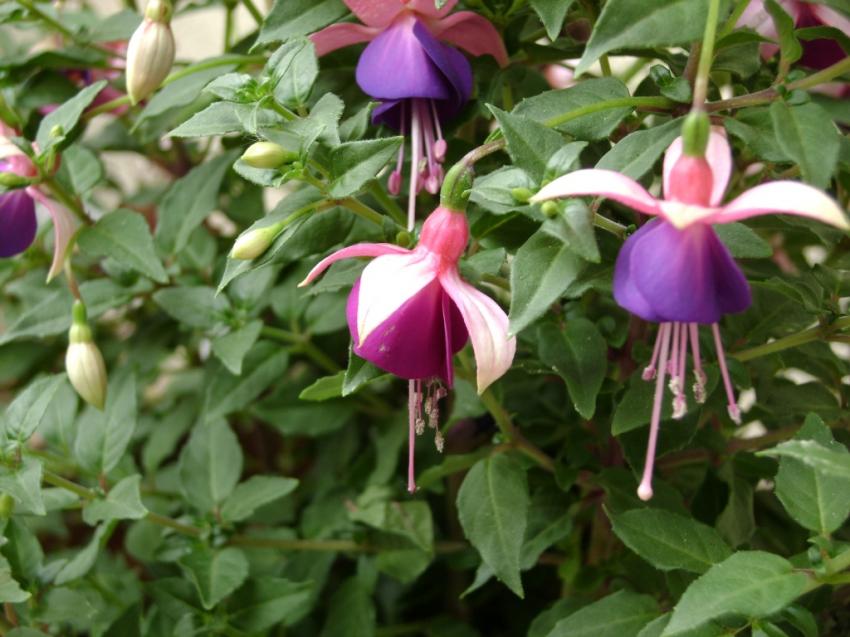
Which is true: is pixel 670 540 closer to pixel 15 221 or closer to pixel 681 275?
pixel 681 275

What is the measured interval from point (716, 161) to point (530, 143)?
0.37ft

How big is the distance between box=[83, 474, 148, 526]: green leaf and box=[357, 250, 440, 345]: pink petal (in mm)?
364

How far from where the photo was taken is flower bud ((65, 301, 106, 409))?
864 mm

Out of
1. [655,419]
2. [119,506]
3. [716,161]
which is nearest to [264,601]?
[119,506]

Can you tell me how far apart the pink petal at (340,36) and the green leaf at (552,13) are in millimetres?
141

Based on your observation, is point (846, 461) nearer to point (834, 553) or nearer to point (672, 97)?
point (834, 553)

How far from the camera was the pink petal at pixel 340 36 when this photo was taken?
2.44 ft

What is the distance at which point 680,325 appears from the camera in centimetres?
62

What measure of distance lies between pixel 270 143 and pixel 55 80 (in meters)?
0.51

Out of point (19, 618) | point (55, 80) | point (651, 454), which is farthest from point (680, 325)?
point (55, 80)

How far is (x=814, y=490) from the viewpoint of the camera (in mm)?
663

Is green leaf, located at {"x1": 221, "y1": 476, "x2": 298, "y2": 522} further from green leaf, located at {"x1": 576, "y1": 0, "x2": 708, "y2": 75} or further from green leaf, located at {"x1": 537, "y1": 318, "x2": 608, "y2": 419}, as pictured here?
green leaf, located at {"x1": 576, "y1": 0, "x2": 708, "y2": 75}

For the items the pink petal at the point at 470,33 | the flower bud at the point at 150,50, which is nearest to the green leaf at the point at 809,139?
the pink petal at the point at 470,33

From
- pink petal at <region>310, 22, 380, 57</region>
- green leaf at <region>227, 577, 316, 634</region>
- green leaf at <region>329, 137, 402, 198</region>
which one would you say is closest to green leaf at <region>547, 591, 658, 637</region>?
green leaf at <region>227, 577, 316, 634</region>
